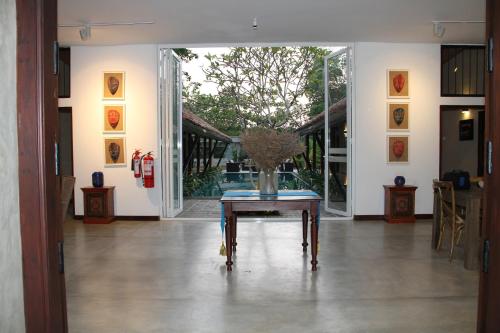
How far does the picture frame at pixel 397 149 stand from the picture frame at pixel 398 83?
0.73m

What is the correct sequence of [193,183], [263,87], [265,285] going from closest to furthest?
[265,285] → [193,183] → [263,87]

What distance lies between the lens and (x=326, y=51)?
1770 centimetres

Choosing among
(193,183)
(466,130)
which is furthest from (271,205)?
(193,183)

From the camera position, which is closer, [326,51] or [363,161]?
[363,161]

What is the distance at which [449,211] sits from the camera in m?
5.01

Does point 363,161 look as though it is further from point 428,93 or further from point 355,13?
point 355,13

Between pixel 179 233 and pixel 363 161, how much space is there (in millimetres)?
3483

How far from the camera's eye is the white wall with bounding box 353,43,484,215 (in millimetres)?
7723

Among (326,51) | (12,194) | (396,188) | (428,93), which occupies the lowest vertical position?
(396,188)

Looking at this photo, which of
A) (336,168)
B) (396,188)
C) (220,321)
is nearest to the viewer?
(220,321)

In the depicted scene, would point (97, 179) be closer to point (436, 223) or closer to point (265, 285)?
point (265, 285)

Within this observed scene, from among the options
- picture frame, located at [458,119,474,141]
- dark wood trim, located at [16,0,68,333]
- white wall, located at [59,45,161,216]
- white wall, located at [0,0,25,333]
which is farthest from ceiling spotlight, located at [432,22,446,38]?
white wall, located at [0,0,25,333]

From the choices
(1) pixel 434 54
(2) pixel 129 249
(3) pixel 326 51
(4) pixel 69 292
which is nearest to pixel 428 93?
(1) pixel 434 54

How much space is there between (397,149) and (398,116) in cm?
59
